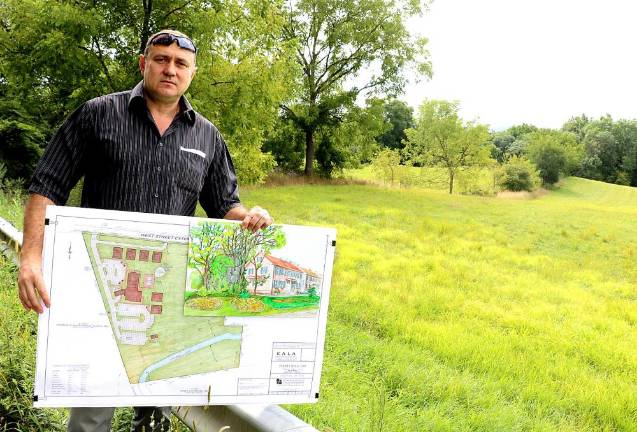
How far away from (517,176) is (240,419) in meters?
56.9

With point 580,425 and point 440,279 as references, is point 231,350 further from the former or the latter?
point 440,279

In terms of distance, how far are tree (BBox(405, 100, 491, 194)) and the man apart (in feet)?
157

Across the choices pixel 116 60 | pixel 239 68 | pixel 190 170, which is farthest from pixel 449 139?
pixel 190 170

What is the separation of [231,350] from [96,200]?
3.43ft

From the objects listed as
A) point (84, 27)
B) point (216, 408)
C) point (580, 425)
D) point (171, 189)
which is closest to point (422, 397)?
point (580, 425)

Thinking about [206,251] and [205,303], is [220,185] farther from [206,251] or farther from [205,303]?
[205,303]

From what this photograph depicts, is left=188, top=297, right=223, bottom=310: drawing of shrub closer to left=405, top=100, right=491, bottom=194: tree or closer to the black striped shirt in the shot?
the black striped shirt

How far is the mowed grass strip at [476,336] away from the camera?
438 cm

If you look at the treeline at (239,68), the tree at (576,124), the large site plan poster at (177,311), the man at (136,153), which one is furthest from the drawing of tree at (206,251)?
the tree at (576,124)

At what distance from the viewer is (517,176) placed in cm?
5478

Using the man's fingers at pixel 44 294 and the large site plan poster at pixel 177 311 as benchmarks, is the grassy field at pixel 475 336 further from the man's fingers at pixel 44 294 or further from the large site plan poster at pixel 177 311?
the man's fingers at pixel 44 294

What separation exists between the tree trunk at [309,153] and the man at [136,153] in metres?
33.7

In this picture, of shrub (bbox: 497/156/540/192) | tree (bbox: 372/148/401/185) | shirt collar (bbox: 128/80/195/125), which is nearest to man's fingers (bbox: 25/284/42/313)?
shirt collar (bbox: 128/80/195/125)

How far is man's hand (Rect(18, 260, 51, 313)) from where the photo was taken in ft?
6.74
